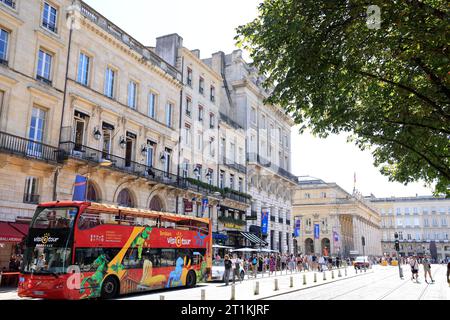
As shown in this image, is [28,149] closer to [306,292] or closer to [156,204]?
[156,204]

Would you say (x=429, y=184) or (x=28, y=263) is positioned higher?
(x=429, y=184)

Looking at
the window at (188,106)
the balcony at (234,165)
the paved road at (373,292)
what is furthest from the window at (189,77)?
the paved road at (373,292)

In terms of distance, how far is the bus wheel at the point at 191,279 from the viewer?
21.4 meters

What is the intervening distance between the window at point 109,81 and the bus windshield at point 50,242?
14.2 meters

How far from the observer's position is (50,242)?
580 inches

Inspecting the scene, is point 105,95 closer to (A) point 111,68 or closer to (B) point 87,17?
(A) point 111,68

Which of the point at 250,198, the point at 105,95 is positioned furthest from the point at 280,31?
the point at 250,198

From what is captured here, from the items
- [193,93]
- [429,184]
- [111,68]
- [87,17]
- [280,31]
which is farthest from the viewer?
[193,93]

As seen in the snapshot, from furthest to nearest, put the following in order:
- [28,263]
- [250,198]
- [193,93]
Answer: [250,198] < [193,93] < [28,263]

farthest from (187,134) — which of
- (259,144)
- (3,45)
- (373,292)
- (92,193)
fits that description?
(373,292)

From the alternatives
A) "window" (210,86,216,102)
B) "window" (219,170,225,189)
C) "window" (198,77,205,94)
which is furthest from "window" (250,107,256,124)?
"window" (198,77,205,94)

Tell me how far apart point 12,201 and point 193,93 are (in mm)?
20712

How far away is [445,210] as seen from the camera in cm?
Answer: 11612

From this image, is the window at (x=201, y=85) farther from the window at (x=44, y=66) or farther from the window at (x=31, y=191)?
the window at (x=31, y=191)
